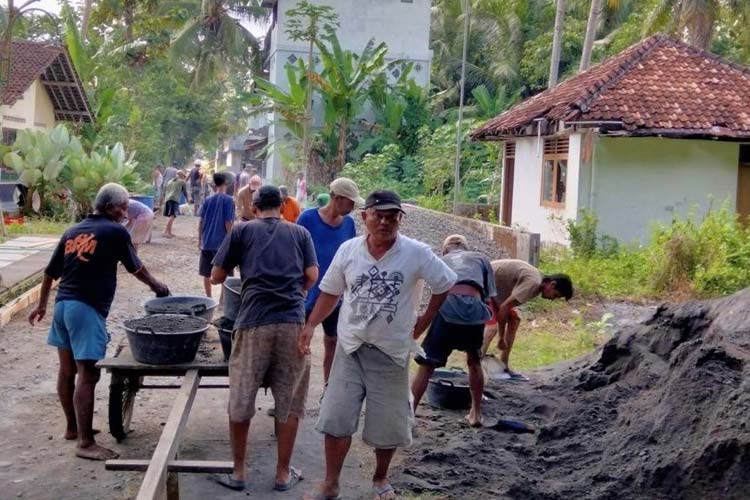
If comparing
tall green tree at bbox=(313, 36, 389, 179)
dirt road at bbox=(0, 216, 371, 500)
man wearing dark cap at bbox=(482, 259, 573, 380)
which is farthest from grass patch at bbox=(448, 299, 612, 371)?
tall green tree at bbox=(313, 36, 389, 179)

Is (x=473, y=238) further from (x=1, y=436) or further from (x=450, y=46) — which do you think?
(x=450, y=46)

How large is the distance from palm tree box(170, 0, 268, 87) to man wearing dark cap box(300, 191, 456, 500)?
3674cm

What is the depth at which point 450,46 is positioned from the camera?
4138 cm

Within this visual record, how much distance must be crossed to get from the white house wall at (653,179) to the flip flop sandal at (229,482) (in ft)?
40.9

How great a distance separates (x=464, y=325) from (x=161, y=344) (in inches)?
96.6

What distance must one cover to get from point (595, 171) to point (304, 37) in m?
15.9

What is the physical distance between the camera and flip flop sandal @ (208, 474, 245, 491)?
557 cm

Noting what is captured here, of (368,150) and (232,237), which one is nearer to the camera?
(232,237)

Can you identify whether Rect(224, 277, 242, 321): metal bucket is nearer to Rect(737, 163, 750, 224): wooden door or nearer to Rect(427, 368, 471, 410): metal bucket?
Rect(427, 368, 471, 410): metal bucket

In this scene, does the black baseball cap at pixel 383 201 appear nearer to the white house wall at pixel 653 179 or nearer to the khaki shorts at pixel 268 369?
the khaki shorts at pixel 268 369

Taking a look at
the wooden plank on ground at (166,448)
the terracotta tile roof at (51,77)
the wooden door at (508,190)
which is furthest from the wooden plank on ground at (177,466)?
the terracotta tile roof at (51,77)

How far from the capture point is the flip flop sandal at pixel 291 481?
18.3 feet

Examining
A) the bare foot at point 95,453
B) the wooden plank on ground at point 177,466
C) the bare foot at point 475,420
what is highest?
the wooden plank on ground at point 177,466

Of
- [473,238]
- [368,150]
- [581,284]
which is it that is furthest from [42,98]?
[581,284]
